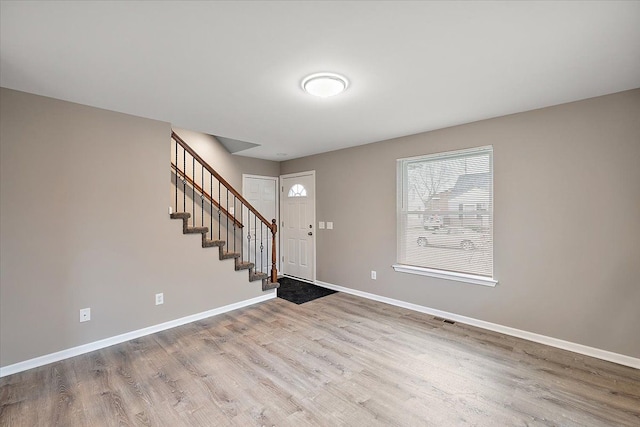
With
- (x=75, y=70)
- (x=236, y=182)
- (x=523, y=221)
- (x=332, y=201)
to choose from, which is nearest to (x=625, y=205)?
(x=523, y=221)

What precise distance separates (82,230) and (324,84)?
2671 mm

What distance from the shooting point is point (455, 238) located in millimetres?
3484

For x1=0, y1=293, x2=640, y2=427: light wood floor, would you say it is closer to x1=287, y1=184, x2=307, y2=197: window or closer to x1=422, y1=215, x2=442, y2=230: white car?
x1=422, y1=215, x2=442, y2=230: white car

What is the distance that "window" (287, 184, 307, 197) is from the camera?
534 centimetres

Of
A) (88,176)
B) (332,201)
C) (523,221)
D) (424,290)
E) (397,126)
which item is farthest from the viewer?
(332,201)

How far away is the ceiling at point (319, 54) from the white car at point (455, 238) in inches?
53.5

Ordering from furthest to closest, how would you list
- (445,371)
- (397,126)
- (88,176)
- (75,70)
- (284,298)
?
1. (284,298)
2. (397,126)
3. (88,176)
4. (445,371)
5. (75,70)

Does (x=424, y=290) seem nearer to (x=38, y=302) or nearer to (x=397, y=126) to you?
(x=397, y=126)

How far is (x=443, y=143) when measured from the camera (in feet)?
11.6

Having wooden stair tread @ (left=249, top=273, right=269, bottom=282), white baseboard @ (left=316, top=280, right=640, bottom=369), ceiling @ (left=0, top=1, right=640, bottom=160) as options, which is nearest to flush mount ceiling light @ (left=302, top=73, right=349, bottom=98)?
ceiling @ (left=0, top=1, right=640, bottom=160)

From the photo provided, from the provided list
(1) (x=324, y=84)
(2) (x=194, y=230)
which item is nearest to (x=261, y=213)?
(2) (x=194, y=230)

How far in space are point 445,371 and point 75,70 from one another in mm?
3767

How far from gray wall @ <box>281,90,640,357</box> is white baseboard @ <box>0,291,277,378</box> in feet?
8.66

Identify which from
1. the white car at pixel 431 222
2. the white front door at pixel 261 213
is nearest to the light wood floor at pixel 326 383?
the white car at pixel 431 222
